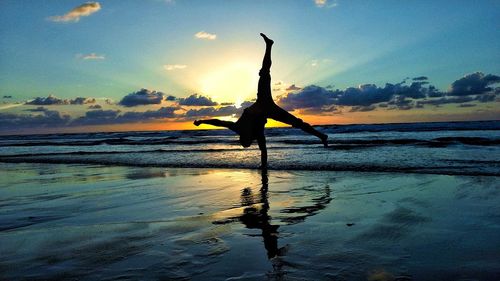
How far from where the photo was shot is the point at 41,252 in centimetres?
434

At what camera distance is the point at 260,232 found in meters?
4.93

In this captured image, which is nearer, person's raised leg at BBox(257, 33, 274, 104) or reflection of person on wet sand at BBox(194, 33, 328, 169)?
person's raised leg at BBox(257, 33, 274, 104)

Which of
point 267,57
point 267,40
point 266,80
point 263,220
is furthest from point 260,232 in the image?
point 267,40

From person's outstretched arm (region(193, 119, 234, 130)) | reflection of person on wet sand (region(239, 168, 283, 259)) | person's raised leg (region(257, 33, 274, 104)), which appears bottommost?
reflection of person on wet sand (region(239, 168, 283, 259))

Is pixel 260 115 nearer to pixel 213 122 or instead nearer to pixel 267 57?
pixel 213 122

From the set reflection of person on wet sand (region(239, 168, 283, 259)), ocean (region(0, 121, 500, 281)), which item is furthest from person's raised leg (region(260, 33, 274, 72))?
reflection of person on wet sand (region(239, 168, 283, 259))

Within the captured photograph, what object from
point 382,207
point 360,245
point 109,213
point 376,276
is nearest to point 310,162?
point 382,207

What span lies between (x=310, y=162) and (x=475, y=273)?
36.6ft

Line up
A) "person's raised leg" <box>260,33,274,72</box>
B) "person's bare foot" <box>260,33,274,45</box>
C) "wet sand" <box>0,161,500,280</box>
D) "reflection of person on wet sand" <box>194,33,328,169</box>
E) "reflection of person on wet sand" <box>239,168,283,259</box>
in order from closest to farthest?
"wet sand" <box>0,161,500,280</box> → "reflection of person on wet sand" <box>239,168,283,259</box> → "person's bare foot" <box>260,33,274,45</box> → "person's raised leg" <box>260,33,274,72</box> → "reflection of person on wet sand" <box>194,33,328,169</box>

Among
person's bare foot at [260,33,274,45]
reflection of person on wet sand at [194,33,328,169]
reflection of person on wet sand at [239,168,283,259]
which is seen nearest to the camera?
reflection of person on wet sand at [239,168,283,259]

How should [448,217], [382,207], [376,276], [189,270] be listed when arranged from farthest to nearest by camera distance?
[382,207] → [448,217] → [189,270] → [376,276]

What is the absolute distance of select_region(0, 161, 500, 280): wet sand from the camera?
142 inches

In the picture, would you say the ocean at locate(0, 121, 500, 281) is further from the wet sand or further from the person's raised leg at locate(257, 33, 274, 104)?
the person's raised leg at locate(257, 33, 274, 104)

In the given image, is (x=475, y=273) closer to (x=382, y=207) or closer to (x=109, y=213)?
(x=382, y=207)
